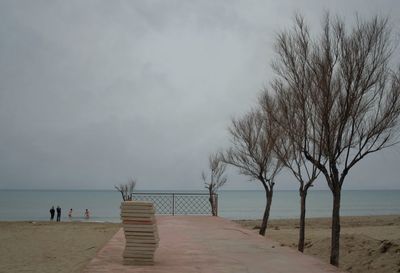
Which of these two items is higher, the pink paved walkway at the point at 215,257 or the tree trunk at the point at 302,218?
the tree trunk at the point at 302,218

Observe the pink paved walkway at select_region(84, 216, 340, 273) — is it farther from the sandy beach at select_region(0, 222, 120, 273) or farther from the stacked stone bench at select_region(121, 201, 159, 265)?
the sandy beach at select_region(0, 222, 120, 273)

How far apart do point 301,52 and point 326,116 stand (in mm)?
1590

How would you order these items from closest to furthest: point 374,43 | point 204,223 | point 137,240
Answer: point 137,240, point 374,43, point 204,223

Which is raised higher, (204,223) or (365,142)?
(365,142)

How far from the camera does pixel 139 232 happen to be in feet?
28.8

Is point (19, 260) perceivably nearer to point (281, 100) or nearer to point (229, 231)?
point (229, 231)

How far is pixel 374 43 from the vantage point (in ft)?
31.3

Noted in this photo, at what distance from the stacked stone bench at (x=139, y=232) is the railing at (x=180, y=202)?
14.0 metres

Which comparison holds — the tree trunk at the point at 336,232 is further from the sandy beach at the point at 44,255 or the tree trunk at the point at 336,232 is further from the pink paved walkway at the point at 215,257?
the sandy beach at the point at 44,255

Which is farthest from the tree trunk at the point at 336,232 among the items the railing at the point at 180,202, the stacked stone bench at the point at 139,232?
the railing at the point at 180,202

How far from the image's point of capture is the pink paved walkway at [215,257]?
8.43 meters

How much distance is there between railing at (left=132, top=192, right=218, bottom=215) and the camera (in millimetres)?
23528

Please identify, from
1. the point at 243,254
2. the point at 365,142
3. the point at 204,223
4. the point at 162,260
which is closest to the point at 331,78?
the point at 365,142

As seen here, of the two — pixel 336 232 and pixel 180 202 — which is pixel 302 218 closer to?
pixel 336 232
